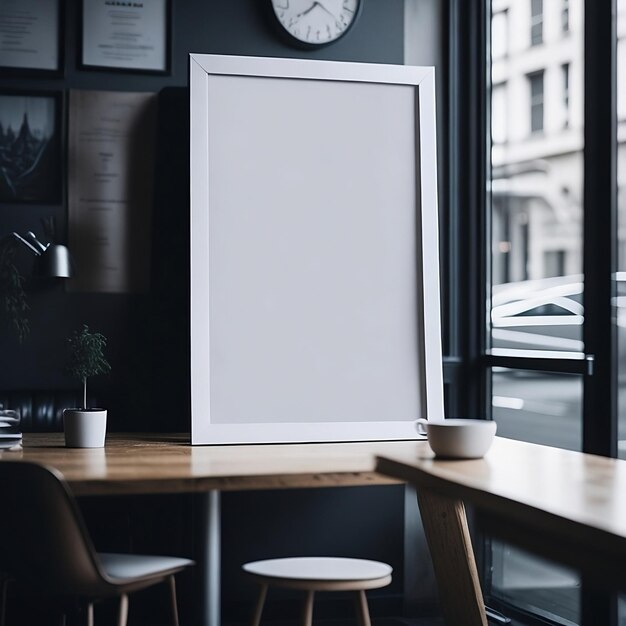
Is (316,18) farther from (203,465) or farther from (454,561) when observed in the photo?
Answer: (454,561)

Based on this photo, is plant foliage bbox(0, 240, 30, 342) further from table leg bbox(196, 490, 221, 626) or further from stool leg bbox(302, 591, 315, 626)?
stool leg bbox(302, 591, 315, 626)

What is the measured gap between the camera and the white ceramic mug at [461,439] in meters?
2.15

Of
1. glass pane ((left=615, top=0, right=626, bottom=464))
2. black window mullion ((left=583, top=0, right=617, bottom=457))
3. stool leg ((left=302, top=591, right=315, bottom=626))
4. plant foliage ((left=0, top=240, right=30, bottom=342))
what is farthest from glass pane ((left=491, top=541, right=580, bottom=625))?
plant foliage ((left=0, top=240, right=30, bottom=342))

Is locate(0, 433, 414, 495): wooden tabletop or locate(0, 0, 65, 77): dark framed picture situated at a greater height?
locate(0, 0, 65, 77): dark framed picture

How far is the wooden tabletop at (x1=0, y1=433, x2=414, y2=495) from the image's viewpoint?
2.31 metres

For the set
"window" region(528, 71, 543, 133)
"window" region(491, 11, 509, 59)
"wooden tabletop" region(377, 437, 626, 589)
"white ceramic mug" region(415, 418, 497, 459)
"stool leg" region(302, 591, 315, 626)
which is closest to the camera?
"wooden tabletop" region(377, 437, 626, 589)

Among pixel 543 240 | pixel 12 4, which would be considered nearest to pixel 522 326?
pixel 543 240

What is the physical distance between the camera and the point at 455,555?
108 inches

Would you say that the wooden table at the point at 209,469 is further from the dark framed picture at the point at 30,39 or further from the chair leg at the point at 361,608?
the dark framed picture at the point at 30,39

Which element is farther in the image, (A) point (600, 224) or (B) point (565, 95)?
(B) point (565, 95)

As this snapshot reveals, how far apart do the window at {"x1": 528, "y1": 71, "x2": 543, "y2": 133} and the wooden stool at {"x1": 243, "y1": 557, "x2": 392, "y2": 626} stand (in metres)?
1.77

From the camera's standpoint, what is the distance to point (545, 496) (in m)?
1.53

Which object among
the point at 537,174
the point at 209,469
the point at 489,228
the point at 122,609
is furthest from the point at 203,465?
the point at 489,228

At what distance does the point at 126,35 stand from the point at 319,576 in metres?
2.30
